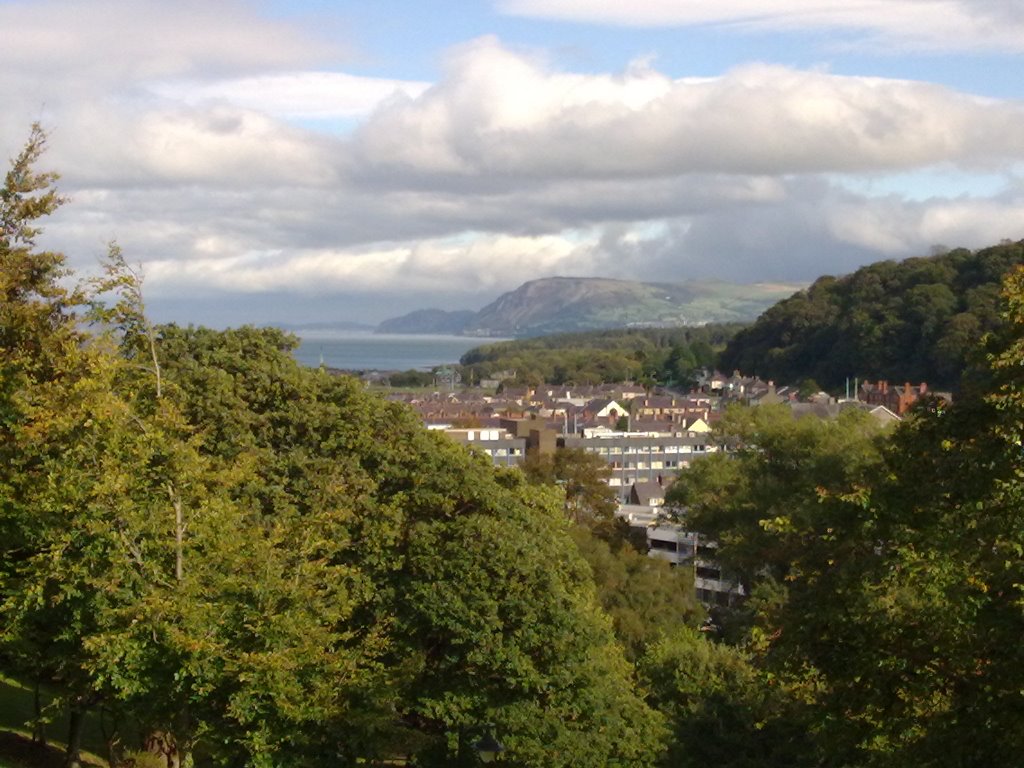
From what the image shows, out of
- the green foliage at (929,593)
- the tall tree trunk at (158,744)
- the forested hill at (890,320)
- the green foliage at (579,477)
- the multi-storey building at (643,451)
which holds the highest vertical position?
the forested hill at (890,320)

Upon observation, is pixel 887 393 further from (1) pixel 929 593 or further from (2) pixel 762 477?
(1) pixel 929 593

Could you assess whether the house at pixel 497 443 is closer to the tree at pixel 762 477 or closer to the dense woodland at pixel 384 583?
the tree at pixel 762 477

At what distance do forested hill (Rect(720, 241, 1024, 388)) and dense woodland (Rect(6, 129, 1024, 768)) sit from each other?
9017cm

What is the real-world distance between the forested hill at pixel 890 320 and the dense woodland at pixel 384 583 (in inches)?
3550

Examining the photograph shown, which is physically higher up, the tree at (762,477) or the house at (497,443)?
the tree at (762,477)

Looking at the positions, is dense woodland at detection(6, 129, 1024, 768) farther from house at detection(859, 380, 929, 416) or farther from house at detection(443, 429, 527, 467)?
house at detection(859, 380, 929, 416)

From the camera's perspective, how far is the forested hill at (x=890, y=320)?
11388 cm

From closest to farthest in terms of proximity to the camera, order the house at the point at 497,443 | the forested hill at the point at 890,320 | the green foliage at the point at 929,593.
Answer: the green foliage at the point at 929,593 < the house at the point at 497,443 < the forested hill at the point at 890,320

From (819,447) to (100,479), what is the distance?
2606 cm

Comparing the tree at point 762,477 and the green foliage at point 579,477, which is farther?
the green foliage at point 579,477

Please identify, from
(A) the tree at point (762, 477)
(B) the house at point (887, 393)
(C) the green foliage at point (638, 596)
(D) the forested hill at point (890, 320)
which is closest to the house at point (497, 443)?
(A) the tree at point (762, 477)

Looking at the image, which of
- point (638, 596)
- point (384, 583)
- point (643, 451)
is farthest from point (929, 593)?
point (643, 451)

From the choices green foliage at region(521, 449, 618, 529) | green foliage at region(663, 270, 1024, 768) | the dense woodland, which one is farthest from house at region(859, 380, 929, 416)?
green foliage at region(663, 270, 1024, 768)

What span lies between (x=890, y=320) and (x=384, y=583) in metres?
112
